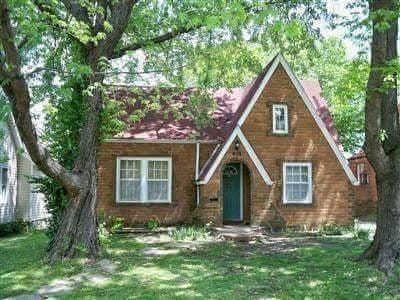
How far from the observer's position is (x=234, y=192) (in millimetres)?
20469

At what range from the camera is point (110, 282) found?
9766 mm

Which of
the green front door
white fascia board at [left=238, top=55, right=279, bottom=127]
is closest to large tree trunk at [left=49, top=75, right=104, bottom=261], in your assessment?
white fascia board at [left=238, top=55, right=279, bottom=127]

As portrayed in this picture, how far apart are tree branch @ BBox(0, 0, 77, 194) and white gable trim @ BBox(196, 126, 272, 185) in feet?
25.3

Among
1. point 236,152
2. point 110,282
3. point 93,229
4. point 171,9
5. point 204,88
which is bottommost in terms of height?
point 110,282

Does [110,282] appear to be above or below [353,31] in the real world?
below

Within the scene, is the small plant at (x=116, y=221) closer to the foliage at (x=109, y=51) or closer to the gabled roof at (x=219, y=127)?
the gabled roof at (x=219, y=127)

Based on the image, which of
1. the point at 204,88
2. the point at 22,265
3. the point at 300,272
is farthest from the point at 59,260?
the point at 204,88

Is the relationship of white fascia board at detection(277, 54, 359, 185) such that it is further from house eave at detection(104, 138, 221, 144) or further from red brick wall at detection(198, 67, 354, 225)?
house eave at detection(104, 138, 221, 144)

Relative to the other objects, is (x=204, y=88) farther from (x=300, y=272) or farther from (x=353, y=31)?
(x=300, y=272)

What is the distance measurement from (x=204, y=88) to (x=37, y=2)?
7.85 m

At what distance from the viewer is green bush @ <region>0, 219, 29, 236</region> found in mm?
19527

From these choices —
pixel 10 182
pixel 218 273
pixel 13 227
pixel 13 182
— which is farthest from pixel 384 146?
pixel 13 182

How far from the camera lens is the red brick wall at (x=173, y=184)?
64.0 feet

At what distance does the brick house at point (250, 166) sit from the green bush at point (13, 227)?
3.91 metres
